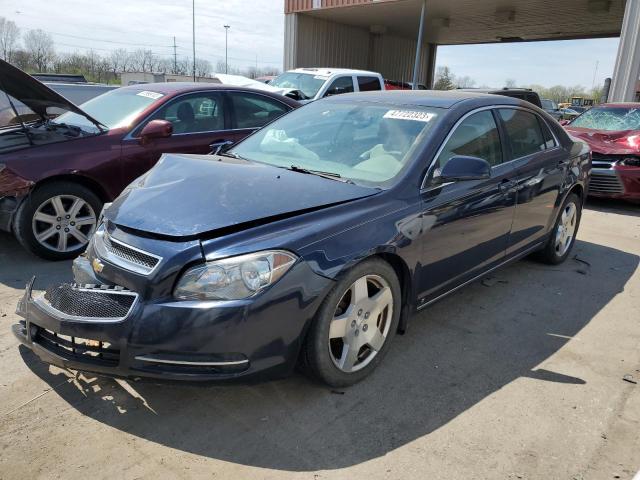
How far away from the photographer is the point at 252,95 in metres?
6.13

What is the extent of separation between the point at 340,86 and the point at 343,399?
9472mm

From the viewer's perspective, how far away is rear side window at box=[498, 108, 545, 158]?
160 inches

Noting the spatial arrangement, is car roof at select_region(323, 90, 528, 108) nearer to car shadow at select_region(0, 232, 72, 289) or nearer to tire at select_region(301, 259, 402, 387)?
tire at select_region(301, 259, 402, 387)

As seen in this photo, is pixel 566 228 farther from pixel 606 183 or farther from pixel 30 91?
pixel 30 91

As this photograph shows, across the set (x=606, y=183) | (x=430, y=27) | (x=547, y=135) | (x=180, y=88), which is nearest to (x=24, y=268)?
(x=180, y=88)

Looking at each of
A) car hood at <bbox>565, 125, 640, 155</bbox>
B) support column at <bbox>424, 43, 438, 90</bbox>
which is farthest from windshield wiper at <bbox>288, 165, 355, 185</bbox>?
support column at <bbox>424, 43, 438, 90</bbox>

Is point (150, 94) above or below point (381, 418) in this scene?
above

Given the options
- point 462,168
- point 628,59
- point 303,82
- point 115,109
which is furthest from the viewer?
point 628,59

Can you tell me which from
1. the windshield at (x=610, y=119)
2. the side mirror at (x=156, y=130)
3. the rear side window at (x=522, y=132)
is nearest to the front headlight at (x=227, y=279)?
the rear side window at (x=522, y=132)

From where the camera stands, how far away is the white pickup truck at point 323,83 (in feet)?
35.9

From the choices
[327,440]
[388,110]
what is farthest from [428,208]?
[327,440]

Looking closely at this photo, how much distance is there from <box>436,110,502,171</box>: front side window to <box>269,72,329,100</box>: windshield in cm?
754

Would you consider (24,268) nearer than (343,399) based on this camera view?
No

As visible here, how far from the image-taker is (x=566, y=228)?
5121 millimetres
